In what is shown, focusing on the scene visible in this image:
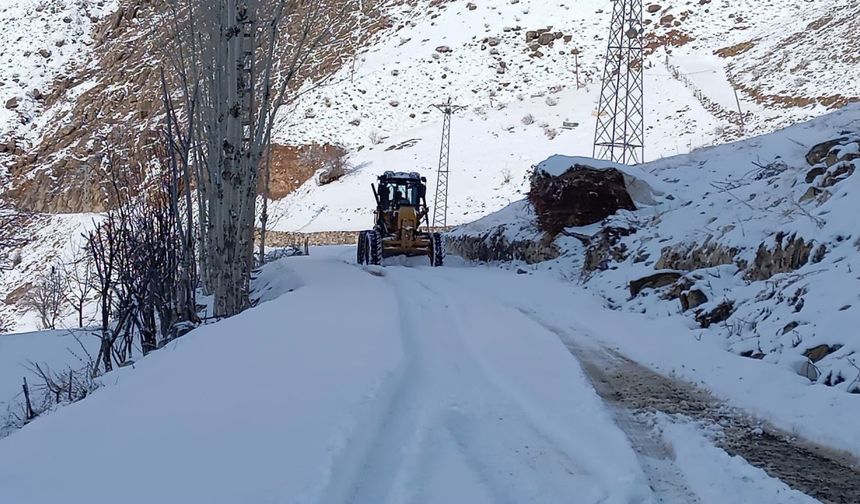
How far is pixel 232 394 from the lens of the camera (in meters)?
4.67

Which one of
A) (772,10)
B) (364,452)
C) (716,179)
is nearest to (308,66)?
(772,10)

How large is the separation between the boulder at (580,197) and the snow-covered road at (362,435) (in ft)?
25.2

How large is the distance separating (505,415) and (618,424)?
749 millimetres

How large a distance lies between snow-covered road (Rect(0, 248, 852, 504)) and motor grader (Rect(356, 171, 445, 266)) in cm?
1217

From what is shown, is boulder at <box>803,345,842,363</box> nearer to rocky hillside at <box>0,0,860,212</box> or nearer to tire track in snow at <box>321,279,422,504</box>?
tire track in snow at <box>321,279,422,504</box>

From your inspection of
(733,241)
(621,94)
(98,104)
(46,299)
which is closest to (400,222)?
(733,241)

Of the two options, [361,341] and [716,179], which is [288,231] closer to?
[716,179]

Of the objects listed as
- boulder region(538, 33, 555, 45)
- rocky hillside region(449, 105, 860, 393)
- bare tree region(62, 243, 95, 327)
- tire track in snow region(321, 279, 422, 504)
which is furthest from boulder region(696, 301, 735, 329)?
boulder region(538, 33, 555, 45)

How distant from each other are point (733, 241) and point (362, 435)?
6563 millimetres

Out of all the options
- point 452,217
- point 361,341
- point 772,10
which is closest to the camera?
point 361,341

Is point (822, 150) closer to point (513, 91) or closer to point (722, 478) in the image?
point (722, 478)

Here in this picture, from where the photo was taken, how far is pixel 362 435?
3953mm

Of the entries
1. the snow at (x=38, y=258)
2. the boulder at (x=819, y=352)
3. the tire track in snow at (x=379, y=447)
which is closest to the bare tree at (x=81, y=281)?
the snow at (x=38, y=258)

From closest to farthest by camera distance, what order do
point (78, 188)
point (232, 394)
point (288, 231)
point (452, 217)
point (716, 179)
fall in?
1. point (232, 394)
2. point (716, 179)
3. point (452, 217)
4. point (288, 231)
5. point (78, 188)
